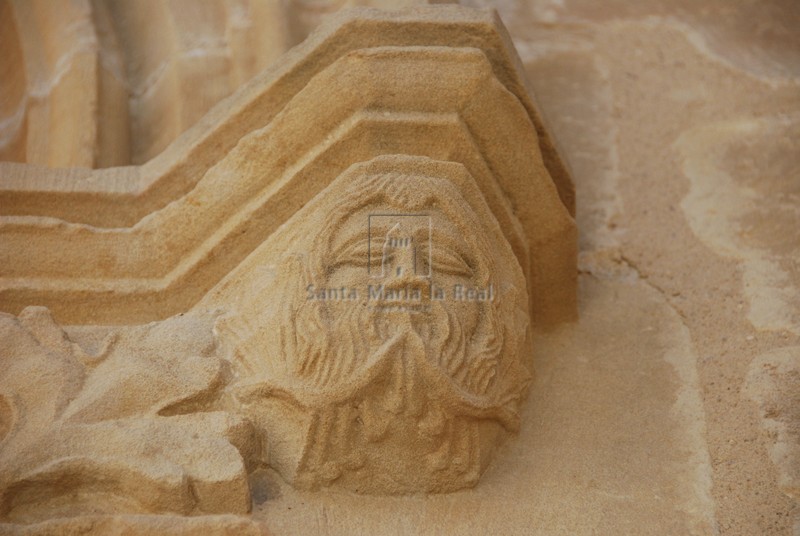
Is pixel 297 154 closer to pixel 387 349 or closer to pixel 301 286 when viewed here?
pixel 301 286

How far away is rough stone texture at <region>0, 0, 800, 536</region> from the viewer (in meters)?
1.89

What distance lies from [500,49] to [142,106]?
0.96 meters

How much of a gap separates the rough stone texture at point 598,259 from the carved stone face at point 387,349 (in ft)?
0.05

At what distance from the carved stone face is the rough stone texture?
14mm

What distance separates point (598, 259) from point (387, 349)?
35.5 inches

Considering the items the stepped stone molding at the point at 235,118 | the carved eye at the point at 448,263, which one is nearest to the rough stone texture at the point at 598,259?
the stepped stone molding at the point at 235,118

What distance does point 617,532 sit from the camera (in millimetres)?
1899

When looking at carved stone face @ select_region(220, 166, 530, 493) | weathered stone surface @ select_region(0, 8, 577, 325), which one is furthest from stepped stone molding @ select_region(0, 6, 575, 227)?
carved stone face @ select_region(220, 166, 530, 493)

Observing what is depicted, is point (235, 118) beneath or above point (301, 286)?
above

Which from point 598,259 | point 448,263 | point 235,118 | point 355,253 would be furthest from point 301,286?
point 598,259

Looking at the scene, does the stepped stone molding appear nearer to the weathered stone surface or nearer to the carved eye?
the weathered stone surface

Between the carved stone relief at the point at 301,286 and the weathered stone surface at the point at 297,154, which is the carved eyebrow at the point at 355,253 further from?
the weathered stone surface at the point at 297,154

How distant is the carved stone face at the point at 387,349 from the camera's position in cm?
185

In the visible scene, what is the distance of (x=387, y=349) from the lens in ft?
6.02
